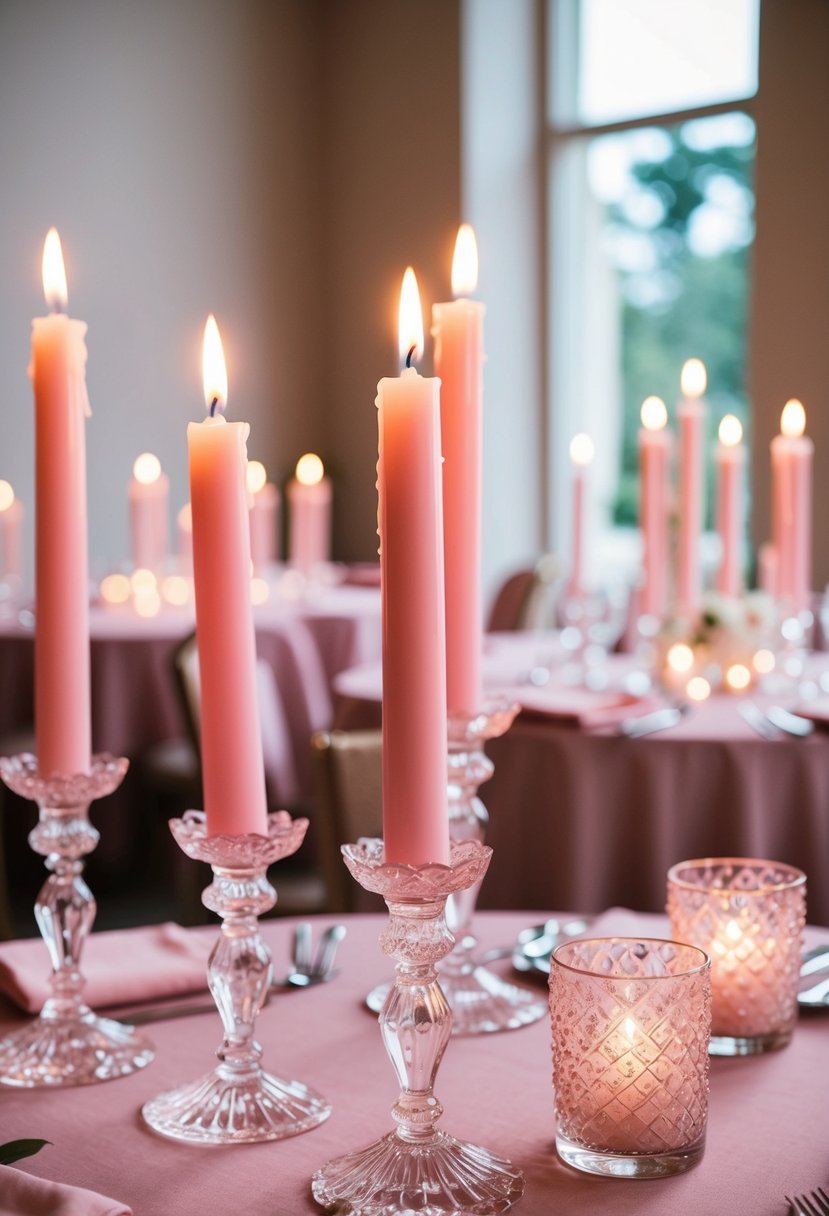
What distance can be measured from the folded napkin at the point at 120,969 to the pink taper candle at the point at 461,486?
0.32m

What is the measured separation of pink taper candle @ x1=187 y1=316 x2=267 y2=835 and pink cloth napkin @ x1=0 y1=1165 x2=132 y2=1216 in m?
0.23

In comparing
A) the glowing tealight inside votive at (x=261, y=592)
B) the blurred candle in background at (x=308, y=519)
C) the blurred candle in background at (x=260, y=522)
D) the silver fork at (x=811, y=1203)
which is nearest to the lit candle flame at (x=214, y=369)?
the silver fork at (x=811, y=1203)

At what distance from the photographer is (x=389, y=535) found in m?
0.76

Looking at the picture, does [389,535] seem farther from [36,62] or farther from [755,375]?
[36,62]

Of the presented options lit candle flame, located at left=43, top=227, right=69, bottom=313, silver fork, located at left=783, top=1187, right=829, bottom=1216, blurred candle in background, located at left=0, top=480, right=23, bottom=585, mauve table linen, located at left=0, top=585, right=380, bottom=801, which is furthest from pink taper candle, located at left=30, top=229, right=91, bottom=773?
blurred candle in background, located at left=0, top=480, right=23, bottom=585

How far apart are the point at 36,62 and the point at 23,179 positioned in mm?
555

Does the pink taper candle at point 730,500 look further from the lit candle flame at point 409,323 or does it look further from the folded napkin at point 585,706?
the lit candle flame at point 409,323

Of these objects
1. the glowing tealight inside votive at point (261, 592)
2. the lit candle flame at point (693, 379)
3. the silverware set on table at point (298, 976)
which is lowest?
the silverware set on table at point (298, 976)

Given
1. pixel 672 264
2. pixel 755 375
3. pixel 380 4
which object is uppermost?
pixel 380 4

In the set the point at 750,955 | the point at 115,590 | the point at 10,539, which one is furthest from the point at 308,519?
the point at 750,955

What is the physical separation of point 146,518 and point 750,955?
14.1ft

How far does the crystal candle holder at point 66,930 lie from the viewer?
39.0 inches

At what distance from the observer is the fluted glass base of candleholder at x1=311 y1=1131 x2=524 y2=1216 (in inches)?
29.2

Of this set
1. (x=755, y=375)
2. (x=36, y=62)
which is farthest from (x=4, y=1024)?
(x=36, y=62)
